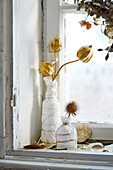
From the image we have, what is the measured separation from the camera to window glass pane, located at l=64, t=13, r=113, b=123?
1805 mm

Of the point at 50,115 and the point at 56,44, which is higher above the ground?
the point at 56,44

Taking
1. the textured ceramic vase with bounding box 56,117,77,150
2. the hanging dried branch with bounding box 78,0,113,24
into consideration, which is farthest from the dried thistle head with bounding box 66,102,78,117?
the hanging dried branch with bounding box 78,0,113,24

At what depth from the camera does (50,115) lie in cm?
163

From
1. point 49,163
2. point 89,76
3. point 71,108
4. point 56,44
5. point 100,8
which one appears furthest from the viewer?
point 89,76

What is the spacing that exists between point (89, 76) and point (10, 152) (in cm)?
76

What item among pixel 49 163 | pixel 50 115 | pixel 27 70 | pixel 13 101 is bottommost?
pixel 49 163

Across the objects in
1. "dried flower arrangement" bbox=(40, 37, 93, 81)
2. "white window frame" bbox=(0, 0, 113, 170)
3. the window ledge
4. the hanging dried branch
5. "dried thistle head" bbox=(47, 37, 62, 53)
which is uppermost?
the hanging dried branch

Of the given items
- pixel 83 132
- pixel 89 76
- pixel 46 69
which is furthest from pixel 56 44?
pixel 83 132

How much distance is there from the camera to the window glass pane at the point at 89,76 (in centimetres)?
180

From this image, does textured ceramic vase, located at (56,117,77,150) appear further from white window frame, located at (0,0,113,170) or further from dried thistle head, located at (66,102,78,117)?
white window frame, located at (0,0,113,170)

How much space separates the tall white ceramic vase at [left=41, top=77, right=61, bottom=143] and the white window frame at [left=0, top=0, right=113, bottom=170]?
41 centimetres

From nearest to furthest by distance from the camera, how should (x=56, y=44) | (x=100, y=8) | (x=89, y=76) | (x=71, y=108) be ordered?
(x=100, y=8)
(x=71, y=108)
(x=56, y=44)
(x=89, y=76)

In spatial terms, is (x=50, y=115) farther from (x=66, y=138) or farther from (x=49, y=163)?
(x=49, y=163)

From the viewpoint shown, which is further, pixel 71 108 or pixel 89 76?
pixel 89 76
